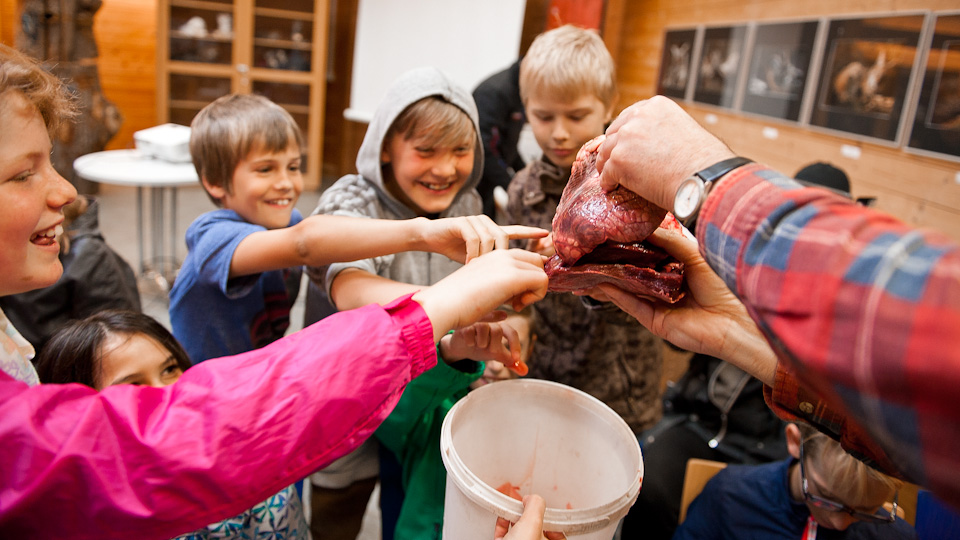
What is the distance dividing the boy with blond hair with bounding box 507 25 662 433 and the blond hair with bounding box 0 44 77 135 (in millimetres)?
1250

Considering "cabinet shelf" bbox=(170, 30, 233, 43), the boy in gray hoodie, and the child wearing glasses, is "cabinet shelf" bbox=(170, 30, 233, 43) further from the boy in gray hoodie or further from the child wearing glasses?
the child wearing glasses

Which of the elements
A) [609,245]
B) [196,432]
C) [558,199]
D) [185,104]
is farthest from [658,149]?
[185,104]

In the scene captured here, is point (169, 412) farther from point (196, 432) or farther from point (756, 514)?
point (756, 514)

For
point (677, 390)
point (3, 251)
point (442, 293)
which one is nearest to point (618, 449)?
point (442, 293)

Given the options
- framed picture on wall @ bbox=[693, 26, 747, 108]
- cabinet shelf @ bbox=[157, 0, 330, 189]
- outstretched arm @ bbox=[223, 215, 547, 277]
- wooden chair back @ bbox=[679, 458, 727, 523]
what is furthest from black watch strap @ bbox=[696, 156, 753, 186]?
cabinet shelf @ bbox=[157, 0, 330, 189]

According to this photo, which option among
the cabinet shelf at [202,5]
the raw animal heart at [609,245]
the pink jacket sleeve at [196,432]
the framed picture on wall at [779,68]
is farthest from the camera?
the cabinet shelf at [202,5]

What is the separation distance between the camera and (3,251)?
2.78ft

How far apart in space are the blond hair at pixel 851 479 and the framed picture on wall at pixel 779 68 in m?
2.79

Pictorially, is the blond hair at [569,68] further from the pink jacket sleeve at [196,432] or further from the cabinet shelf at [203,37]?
the cabinet shelf at [203,37]

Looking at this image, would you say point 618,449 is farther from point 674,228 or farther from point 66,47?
point 66,47

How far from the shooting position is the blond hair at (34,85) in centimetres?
84

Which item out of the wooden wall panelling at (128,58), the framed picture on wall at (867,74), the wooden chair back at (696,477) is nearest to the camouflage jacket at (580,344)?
the wooden chair back at (696,477)

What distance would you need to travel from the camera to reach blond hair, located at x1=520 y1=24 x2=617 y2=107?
6.03 ft

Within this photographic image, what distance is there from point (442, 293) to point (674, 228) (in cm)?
53
